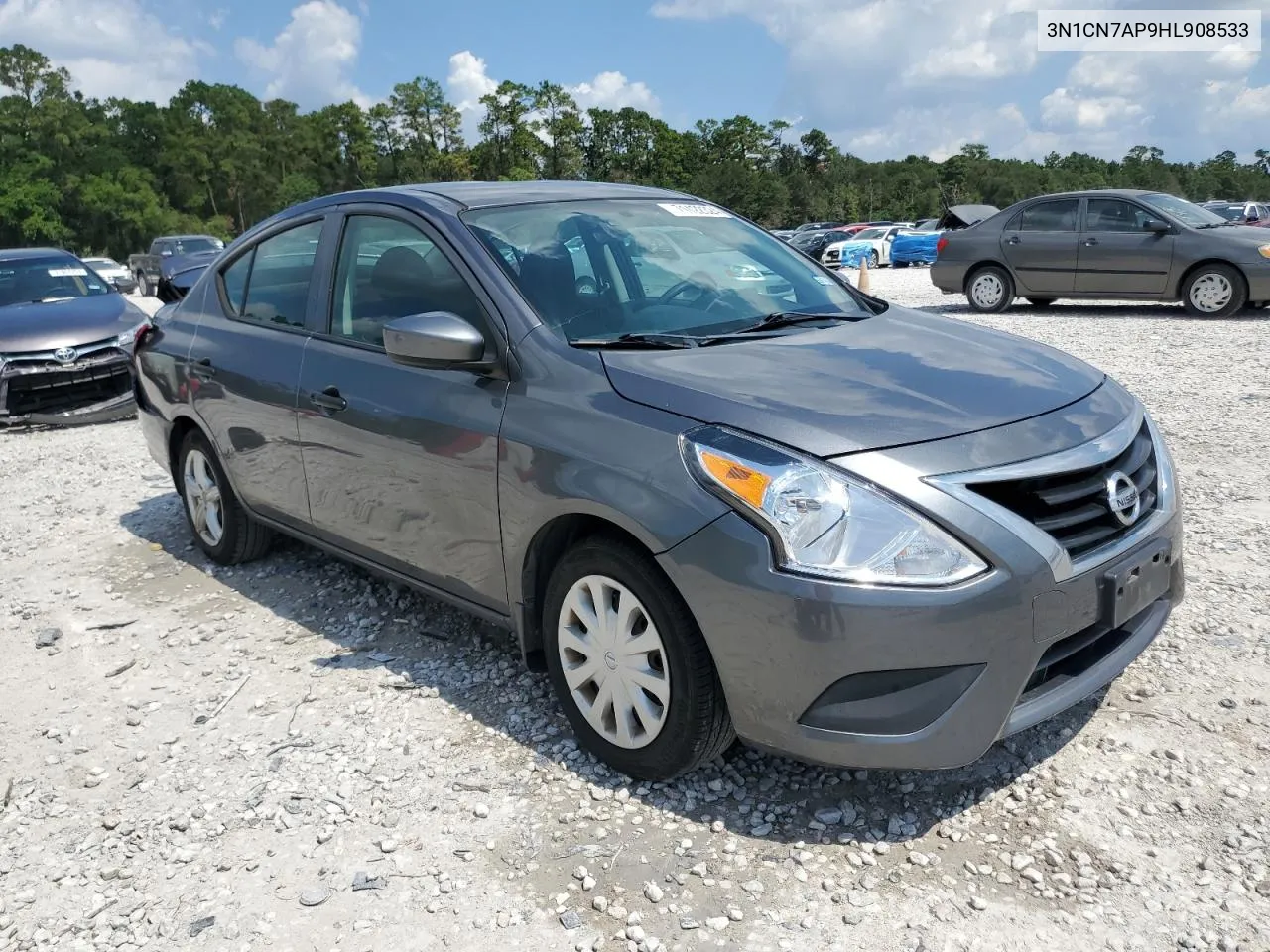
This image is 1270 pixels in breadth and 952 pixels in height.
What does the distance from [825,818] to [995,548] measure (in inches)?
36.6

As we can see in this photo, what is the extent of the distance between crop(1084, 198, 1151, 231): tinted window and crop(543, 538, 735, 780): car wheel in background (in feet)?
37.8

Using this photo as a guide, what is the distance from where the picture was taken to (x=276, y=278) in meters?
4.60

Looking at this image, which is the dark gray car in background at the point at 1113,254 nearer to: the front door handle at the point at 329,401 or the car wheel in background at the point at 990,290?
the car wheel in background at the point at 990,290

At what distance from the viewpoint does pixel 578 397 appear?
308 cm

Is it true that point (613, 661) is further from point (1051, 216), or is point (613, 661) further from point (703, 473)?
point (1051, 216)

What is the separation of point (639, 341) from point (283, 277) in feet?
6.56

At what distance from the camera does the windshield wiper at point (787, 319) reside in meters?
3.54

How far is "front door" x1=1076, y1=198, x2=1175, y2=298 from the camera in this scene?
12281 mm

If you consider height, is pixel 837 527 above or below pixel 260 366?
below

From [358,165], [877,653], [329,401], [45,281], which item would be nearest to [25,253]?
[45,281]

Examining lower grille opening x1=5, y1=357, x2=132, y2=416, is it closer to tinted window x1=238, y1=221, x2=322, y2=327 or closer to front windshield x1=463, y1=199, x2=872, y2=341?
tinted window x1=238, y1=221, x2=322, y2=327

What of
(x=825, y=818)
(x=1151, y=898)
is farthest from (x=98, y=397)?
(x=1151, y=898)

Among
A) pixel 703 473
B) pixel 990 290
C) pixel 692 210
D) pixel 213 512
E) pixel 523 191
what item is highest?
pixel 523 191

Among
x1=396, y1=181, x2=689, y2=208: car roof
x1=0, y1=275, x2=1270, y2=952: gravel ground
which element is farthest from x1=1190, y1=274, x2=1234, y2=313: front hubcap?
x1=396, y1=181, x2=689, y2=208: car roof
